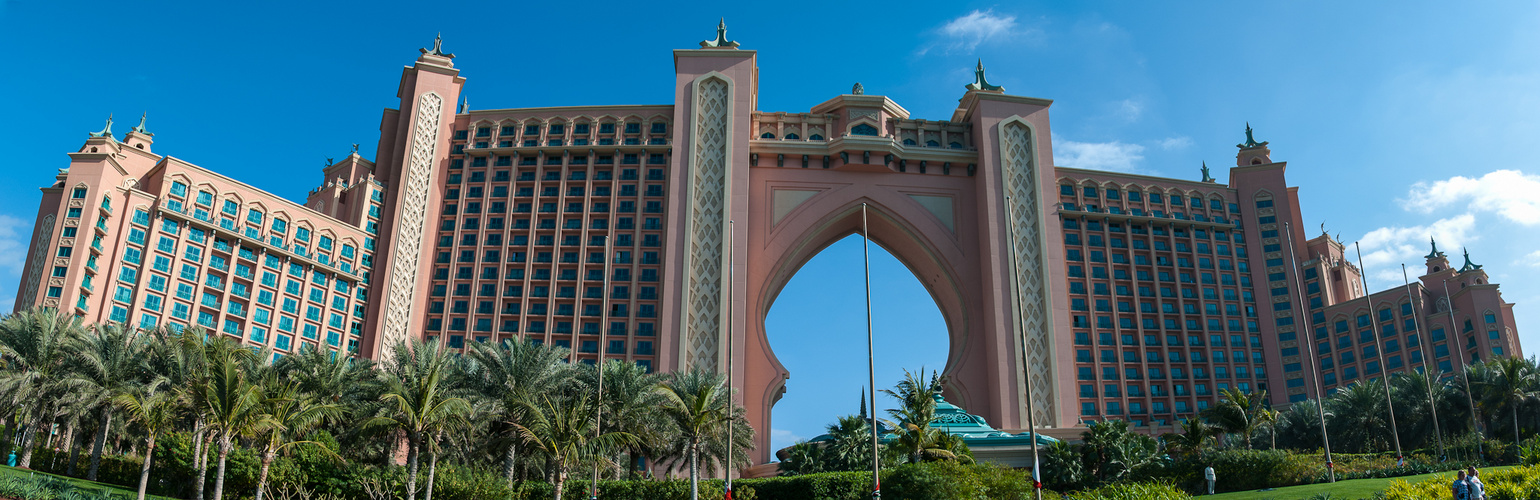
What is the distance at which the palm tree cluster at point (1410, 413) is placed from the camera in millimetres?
45688

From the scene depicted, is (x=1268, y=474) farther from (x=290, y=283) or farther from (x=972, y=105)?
(x=290, y=283)

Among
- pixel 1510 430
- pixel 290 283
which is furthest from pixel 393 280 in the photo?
pixel 1510 430

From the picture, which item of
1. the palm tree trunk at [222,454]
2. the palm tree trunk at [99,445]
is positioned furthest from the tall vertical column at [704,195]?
the palm tree trunk at [222,454]

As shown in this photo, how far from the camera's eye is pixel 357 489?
33969mm

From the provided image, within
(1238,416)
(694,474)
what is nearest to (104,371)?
(694,474)

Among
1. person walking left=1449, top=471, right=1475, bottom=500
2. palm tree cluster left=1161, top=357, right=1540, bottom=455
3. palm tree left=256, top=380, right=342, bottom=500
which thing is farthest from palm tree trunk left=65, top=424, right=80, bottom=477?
person walking left=1449, top=471, right=1475, bottom=500

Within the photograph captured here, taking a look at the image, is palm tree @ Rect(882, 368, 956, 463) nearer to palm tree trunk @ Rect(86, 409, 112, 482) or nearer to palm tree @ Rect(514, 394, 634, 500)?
palm tree @ Rect(514, 394, 634, 500)

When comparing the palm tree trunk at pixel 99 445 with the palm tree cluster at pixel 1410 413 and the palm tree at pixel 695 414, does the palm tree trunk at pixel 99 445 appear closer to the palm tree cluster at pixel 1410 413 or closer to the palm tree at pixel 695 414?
the palm tree at pixel 695 414

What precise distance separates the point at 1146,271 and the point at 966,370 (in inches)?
825

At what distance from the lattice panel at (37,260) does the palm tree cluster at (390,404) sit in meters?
17.8

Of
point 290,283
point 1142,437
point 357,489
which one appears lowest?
point 357,489

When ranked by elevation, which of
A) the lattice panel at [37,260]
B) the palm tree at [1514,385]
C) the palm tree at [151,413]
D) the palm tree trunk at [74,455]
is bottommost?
the palm tree trunk at [74,455]

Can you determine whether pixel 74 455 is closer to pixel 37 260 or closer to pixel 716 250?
pixel 37 260

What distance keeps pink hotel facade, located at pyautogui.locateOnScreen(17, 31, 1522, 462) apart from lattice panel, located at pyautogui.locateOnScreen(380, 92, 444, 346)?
195 mm
